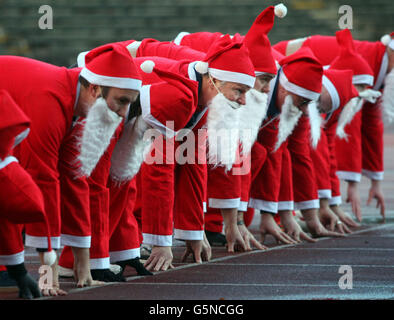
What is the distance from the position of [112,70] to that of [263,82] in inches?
89.6

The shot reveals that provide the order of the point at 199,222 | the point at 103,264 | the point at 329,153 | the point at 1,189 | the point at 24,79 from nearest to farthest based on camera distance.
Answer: the point at 1,189 < the point at 24,79 < the point at 103,264 < the point at 199,222 < the point at 329,153

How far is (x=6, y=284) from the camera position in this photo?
5.74m

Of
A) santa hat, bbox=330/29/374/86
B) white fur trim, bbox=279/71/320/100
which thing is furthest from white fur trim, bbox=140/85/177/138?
santa hat, bbox=330/29/374/86

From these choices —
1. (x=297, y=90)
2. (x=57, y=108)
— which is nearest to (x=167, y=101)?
(x=57, y=108)

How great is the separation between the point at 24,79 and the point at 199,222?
1832mm

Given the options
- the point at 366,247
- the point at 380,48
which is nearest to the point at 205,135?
the point at 366,247

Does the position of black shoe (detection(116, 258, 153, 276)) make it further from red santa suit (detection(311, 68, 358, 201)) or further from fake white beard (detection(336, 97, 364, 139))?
fake white beard (detection(336, 97, 364, 139))

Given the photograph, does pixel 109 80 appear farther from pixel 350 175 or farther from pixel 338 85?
pixel 350 175

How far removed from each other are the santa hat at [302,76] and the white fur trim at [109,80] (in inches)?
96.6

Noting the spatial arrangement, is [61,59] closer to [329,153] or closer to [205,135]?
[329,153]

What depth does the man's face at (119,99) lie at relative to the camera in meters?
5.61

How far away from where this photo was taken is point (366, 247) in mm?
8078

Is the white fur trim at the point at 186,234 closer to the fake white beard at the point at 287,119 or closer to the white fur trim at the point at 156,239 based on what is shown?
the white fur trim at the point at 156,239

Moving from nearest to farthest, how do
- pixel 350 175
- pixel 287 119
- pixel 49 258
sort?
pixel 49 258 → pixel 287 119 → pixel 350 175
